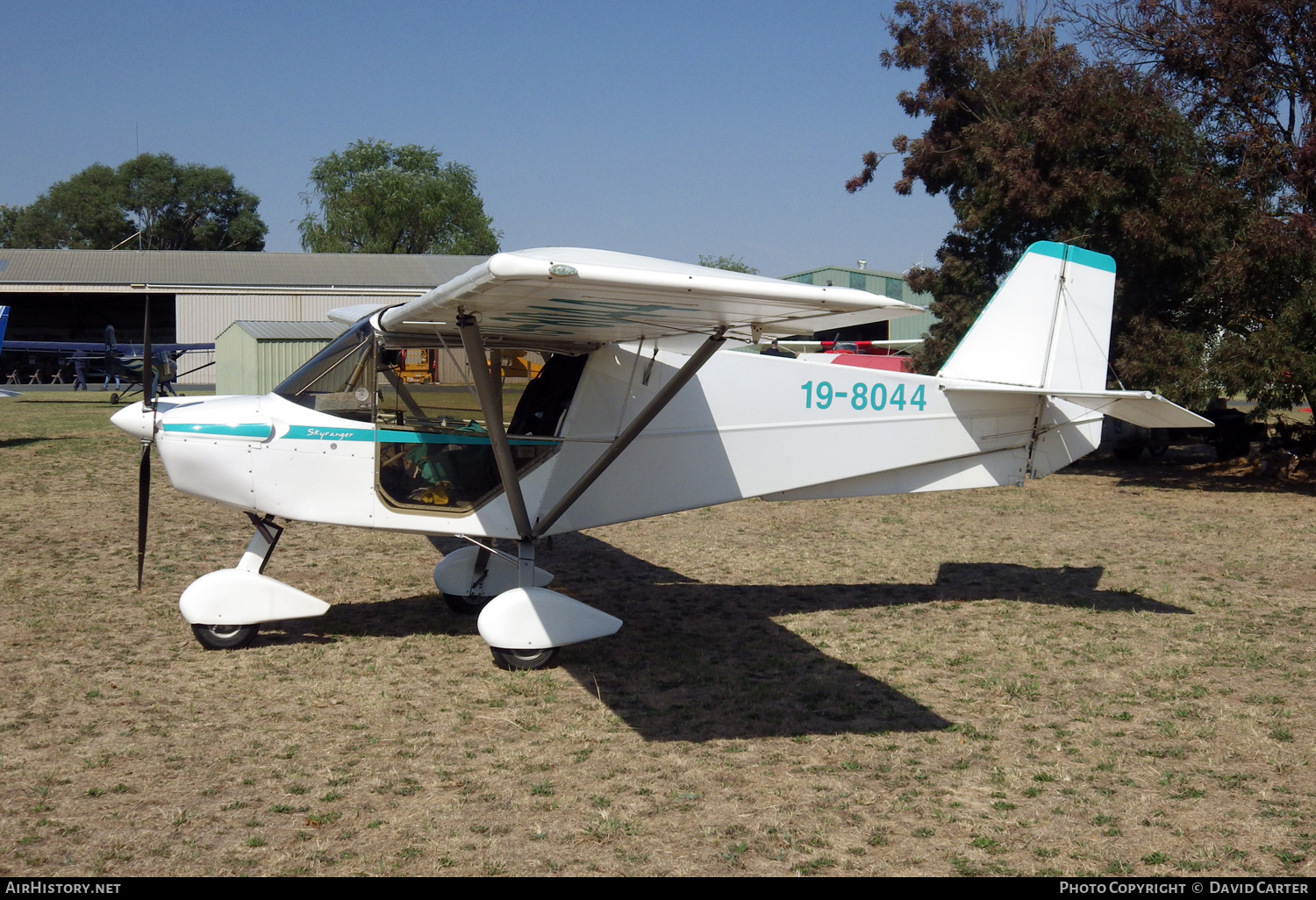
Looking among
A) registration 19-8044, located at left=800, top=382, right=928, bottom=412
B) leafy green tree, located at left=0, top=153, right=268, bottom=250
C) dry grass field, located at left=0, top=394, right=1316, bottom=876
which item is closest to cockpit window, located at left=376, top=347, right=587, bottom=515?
dry grass field, located at left=0, top=394, right=1316, bottom=876

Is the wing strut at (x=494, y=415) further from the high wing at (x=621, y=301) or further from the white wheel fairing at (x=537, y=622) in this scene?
the white wheel fairing at (x=537, y=622)

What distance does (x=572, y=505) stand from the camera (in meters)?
6.77

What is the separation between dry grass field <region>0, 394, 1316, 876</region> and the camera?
154 inches

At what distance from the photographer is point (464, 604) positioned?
7.68 meters

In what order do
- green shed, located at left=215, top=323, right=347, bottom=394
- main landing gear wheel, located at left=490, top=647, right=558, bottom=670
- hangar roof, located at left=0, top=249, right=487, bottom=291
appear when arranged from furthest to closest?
hangar roof, located at left=0, top=249, right=487, bottom=291 < green shed, located at left=215, top=323, right=347, bottom=394 < main landing gear wheel, located at left=490, top=647, right=558, bottom=670

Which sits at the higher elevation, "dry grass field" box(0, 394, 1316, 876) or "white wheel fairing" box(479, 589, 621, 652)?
"white wheel fairing" box(479, 589, 621, 652)

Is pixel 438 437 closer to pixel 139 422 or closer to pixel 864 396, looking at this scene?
pixel 139 422

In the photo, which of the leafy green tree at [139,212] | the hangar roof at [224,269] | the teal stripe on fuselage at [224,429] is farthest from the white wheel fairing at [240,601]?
the leafy green tree at [139,212]

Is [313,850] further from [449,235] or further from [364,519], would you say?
[449,235]

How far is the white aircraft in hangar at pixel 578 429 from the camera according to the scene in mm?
6160

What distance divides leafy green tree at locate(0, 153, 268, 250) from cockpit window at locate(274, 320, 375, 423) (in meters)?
83.3

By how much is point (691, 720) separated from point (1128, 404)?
4393 mm

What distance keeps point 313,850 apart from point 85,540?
26.3 feet

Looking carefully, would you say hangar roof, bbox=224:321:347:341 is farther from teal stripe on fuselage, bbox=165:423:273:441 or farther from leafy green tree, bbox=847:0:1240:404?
teal stripe on fuselage, bbox=165:423:273:441
